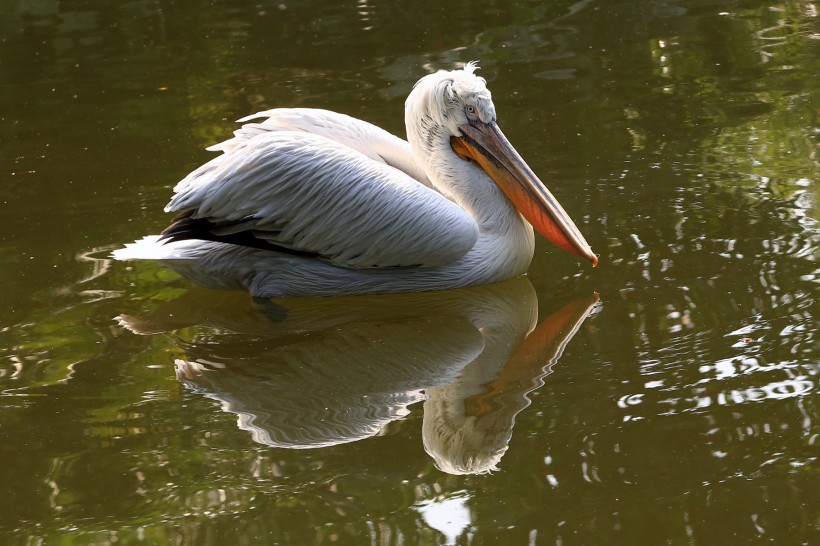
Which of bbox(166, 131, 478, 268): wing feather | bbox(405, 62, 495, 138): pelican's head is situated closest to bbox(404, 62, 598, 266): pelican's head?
bbox(405, 62, 495, 138): pelican's head

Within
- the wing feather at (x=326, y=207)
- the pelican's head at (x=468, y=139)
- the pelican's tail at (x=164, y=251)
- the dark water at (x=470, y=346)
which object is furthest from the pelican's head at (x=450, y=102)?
the pelican's tail at (x=164, y=251)

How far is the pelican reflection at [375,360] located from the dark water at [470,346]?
0.01 m

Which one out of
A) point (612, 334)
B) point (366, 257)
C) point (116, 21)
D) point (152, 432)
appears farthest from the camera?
point (116, 21)

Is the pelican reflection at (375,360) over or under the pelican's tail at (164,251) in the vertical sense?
under

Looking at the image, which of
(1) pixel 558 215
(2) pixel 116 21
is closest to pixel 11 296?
(1) pixel 558 215

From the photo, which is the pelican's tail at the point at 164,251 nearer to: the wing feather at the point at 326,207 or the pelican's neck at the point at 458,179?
Result: the wing feather at the point at 326,207

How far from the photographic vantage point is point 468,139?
4848mm

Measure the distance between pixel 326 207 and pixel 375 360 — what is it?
74 centimetres

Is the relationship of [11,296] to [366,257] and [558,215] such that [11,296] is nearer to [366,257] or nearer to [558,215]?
[366,257]

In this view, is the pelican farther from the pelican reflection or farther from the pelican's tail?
the pelican reflection

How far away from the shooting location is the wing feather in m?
4.48

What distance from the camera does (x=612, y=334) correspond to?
4.09 meters

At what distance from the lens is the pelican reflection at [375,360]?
3631 millimetres

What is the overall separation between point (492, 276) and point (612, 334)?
73cm
